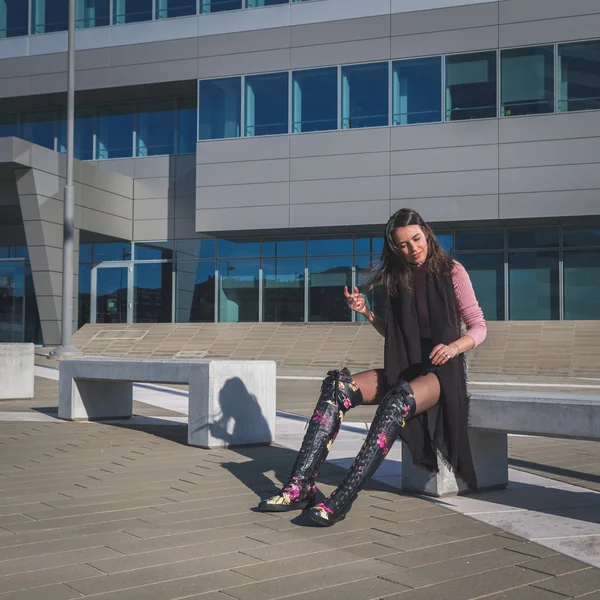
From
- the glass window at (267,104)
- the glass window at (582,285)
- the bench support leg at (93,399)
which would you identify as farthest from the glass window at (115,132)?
the bench support leg at (93,399)

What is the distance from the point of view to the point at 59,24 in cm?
3066

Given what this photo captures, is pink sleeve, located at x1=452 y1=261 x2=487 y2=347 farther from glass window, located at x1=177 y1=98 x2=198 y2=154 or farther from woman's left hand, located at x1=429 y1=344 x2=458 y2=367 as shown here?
glass window, located at x1=177 y1=98 x2=198 y2=154

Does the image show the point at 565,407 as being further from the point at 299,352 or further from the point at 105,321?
the point at 105,321

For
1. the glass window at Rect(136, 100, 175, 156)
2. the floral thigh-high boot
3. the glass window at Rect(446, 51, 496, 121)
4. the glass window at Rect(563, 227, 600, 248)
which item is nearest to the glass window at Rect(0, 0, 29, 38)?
the glass window at Rect(136, 100, 175, 156)

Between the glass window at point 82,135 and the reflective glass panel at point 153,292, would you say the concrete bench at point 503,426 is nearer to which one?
the reflective glass panel at point 153,292

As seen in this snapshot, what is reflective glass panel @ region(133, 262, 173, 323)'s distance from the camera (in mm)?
30703

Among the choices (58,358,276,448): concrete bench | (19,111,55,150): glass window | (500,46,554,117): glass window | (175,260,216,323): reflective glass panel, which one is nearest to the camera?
(58,358,276,448): concrete bench

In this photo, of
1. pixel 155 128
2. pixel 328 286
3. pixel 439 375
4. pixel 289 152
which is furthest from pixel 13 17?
pixel 439 375

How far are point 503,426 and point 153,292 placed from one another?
26.8m

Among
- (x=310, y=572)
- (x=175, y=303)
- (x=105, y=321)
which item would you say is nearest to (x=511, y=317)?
(x=175, y=303)

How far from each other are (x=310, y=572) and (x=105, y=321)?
28675mm

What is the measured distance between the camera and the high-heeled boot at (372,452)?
430 cm

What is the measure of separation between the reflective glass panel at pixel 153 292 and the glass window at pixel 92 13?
874 centimetres

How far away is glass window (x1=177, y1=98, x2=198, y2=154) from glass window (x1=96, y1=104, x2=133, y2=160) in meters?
1.92
